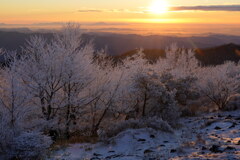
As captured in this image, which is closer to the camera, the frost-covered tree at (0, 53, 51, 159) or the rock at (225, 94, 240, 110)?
Result: the frost-covered tree at (0, 53, 51, 159)

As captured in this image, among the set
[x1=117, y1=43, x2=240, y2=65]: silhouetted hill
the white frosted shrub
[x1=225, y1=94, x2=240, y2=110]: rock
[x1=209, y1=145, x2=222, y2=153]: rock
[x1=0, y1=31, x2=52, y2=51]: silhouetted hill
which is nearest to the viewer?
[x1=209, y1=145, x2=222, y2=153]: rock

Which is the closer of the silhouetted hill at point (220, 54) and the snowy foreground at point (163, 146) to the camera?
the snowy foreground at point (163, 146)

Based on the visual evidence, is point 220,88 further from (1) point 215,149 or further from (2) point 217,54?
(2) point 217,54

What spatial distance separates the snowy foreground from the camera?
6.90 metres

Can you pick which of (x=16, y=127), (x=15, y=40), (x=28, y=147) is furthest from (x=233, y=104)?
(x=15, y=40)

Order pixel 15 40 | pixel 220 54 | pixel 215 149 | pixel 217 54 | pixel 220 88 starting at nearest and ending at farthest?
pixel 215 149
pixel 220 88
pixel 15 40
pixel 220 54
pixel 217 54

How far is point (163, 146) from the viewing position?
28.1 feet

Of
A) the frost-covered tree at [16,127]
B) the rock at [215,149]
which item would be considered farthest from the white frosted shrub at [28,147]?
the rock at [215,149]

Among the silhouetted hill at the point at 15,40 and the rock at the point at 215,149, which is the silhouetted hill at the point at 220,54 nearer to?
the silhouetted hill at the point at 15,40

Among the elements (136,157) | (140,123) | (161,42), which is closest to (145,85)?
(140,123)

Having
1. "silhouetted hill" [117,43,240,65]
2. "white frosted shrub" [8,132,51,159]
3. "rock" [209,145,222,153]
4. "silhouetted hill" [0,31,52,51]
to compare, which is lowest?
"silhouetted hill" [117,43,240,65]

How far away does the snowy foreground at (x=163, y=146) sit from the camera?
6905 mm

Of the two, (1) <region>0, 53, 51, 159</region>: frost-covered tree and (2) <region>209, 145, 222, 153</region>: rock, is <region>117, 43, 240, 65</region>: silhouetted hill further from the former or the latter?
(2) <region>209, 145, 222, 153</region>: rock

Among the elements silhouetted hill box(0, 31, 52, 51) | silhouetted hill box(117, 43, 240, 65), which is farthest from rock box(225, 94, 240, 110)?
silhouetted hill box(117, 43, 240, 65)
